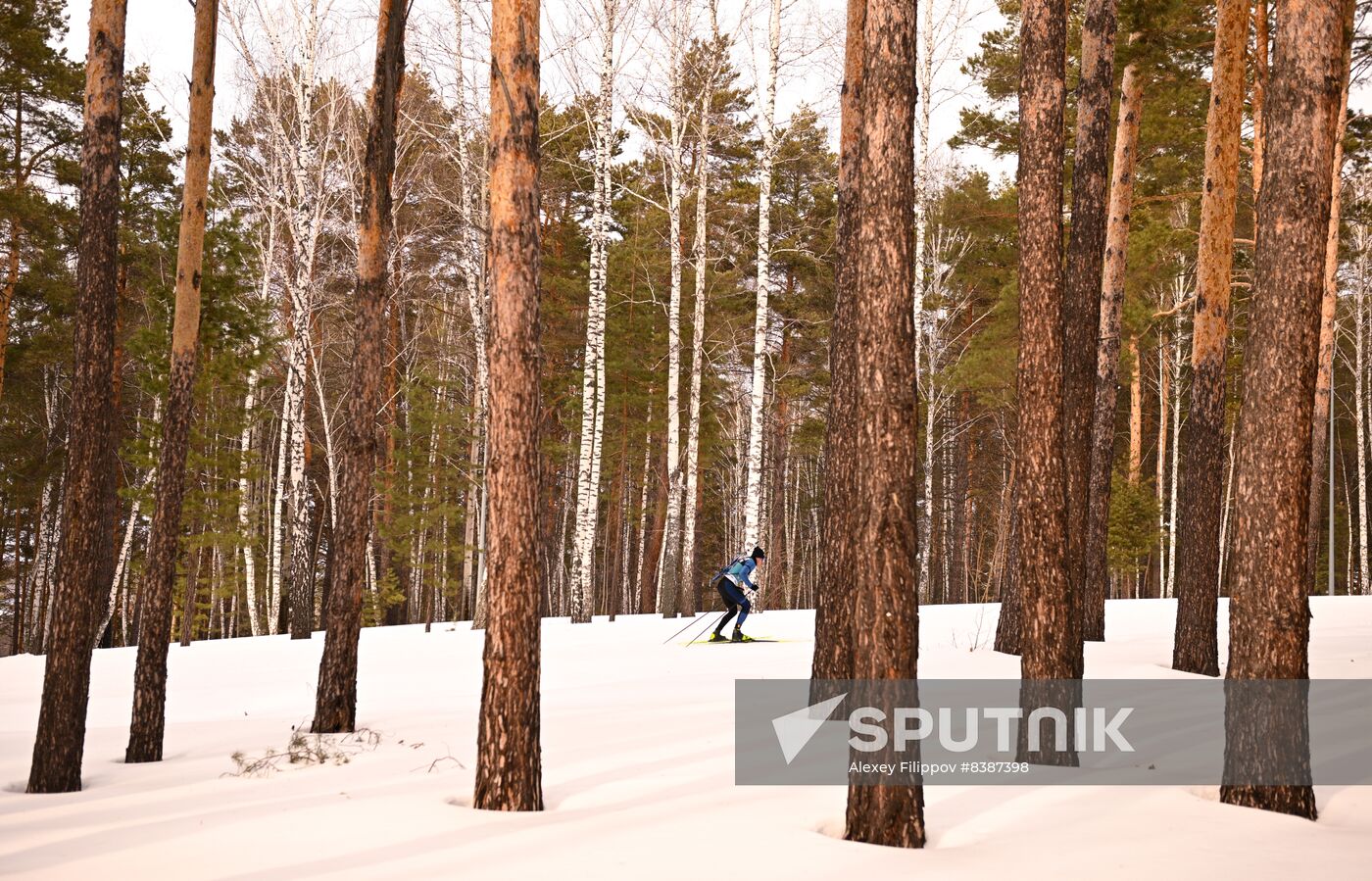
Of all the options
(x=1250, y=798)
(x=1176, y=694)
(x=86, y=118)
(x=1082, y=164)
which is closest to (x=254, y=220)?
(x=86, y=118)

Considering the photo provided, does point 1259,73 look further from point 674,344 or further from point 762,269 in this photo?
point 674,344

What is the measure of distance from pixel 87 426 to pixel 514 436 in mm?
3178

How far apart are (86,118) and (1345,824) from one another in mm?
8993

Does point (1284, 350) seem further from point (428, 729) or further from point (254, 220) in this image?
point (254, 220)

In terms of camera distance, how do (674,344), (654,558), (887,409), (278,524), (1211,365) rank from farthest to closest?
(654,558), (278,524), (674,344), (1211,365), (887,409)

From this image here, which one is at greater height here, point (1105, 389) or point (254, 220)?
point (254, 220)

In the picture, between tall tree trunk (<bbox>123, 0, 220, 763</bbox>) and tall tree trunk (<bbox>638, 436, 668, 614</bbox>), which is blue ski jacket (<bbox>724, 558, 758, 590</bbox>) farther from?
tall tree trunk (<bbox>638, 436, 668, 614</bbox>)

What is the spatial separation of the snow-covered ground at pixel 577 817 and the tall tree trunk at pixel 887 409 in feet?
0.85

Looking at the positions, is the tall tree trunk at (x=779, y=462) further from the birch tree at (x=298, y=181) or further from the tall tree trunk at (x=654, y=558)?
the birch tree at (x=298, y=181)

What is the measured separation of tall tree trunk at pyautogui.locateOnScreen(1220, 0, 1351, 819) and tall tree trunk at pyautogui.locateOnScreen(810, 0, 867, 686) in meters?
2.64

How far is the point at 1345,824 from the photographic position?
5422 millimetres

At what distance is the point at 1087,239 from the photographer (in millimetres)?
9125

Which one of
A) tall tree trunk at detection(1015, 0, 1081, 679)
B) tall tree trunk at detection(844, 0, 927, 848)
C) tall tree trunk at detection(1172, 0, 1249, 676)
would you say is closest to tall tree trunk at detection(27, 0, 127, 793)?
tall tree trunk at detection(844, 0, 927, 848)

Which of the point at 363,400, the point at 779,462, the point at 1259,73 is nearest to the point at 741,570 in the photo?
the point at 363,400
